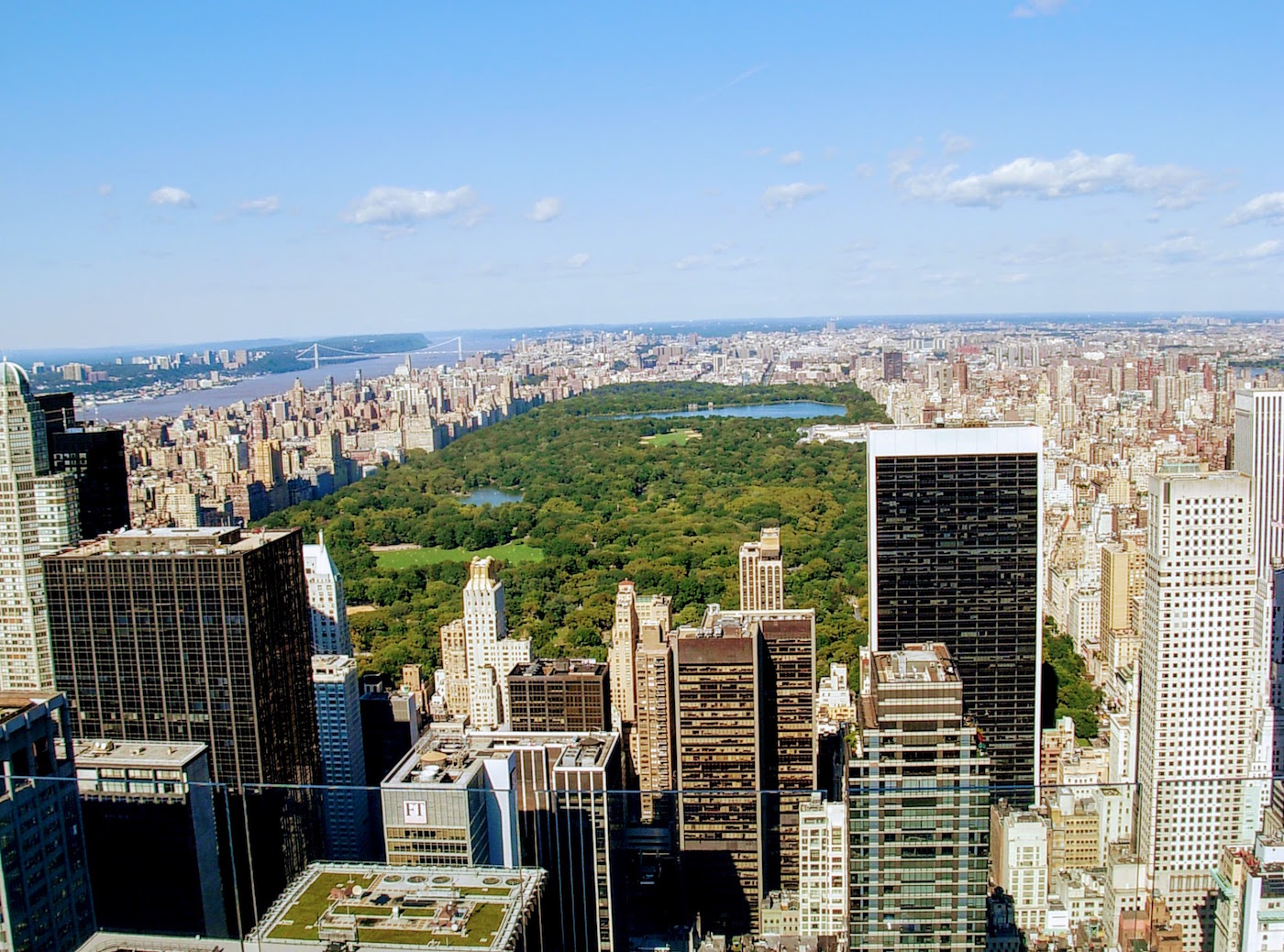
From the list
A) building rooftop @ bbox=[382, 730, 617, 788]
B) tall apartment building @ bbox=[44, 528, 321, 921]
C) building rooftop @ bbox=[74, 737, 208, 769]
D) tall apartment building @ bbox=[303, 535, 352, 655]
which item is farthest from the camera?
tall apartment building @ bbox=[303, 535, 352, 655]

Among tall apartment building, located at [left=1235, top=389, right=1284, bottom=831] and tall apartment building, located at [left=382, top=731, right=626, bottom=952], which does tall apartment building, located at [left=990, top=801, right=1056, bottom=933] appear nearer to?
tall apartment building, located at [left=382, top=731, right=626, bottom=952]

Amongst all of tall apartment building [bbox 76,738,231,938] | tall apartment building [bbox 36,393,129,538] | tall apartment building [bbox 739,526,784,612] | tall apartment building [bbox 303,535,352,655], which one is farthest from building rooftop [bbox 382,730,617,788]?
tall apartment building [bbox 739,526,784,612]

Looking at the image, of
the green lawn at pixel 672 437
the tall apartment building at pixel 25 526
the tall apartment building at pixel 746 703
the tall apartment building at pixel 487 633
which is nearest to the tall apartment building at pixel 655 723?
the tall apartment building at pixel 746 703

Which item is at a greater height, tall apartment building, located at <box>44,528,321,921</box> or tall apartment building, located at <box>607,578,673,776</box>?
tall apartment building, located at <box>44,528,321,921</box>

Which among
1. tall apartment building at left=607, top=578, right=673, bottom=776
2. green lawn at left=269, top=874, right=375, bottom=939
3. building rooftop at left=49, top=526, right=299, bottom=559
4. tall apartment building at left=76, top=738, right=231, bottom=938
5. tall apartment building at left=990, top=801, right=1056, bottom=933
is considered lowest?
tall apartment building at left=607, top=578, right=673, bottom=776

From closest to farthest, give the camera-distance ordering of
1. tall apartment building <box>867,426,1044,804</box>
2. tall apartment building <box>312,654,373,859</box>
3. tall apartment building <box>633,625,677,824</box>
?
1. tall apartment building <box>312,654,373,859</box>
2. tall apartment building <box>633,625,677,824</box>
3. tall apartment building <box>867,426,1044,804</box>

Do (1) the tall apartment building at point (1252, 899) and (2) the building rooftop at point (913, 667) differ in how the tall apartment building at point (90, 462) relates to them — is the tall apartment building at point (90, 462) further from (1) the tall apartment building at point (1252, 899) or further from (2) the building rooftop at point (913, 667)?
(1) the tall apartment building at point (1252, 899)

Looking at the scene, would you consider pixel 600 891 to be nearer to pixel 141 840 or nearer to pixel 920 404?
pixel 141 840
